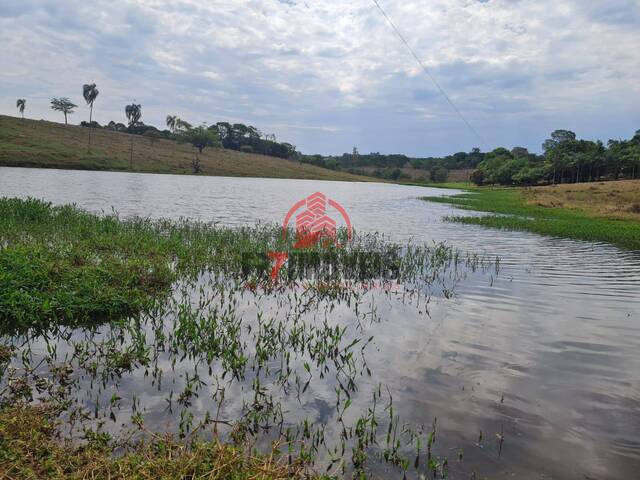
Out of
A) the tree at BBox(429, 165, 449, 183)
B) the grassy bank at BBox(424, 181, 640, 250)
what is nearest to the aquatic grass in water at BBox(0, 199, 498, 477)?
the grassy bank at BBox(424, 181, 640, 250)

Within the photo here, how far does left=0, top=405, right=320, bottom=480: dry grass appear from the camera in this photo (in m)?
4.16

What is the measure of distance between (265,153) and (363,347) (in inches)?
7213

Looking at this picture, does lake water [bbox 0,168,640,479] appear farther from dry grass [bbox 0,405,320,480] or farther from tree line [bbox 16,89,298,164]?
tree line [bbox 16,89,298,164]

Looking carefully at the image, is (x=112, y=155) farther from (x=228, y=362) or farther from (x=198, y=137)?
(x=228, y=362)

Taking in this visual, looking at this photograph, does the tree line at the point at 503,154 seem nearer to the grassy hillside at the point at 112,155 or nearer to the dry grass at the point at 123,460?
the grassy hillside at the point at 112,155

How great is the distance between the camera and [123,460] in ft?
14.4

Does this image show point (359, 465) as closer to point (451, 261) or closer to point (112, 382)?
point (112, 382)

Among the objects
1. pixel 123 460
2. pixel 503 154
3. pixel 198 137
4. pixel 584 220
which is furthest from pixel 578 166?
pixel 123 460

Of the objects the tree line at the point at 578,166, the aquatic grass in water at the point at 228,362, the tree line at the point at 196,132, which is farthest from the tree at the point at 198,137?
the aquatic grass in water at the point at 228,362

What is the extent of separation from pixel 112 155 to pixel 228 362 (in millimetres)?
111955

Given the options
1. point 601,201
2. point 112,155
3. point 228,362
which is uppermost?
point 112,155

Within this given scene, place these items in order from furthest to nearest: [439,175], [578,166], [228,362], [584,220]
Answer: [439,175] → [578,166] → [584,220] → [228,362]

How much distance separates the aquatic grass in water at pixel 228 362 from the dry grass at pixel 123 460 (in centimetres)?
31

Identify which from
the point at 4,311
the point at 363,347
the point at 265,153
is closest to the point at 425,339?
the point at 363,347
